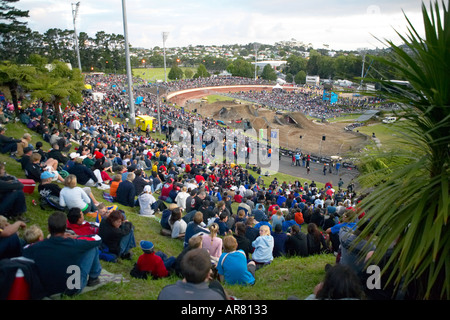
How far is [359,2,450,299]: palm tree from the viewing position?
9.28 feet

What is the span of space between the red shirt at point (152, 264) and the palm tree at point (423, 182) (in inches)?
141

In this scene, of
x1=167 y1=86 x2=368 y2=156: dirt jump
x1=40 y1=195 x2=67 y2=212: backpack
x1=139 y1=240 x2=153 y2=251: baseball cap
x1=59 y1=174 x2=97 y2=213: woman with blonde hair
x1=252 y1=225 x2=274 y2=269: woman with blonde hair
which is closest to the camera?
x1=139 y1=240 x2=153 y2=251: baseball cap

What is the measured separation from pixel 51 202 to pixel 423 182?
7499mm

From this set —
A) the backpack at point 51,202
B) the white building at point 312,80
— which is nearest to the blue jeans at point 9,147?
the backpack at point 51,202

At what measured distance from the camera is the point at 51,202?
7582mm

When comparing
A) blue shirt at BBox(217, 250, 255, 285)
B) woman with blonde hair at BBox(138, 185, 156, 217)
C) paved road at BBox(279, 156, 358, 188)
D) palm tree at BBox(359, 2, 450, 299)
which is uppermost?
palm tree at BBox(359, 2, 450, 299)

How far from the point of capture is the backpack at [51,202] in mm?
7551

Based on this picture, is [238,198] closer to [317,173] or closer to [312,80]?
[317,173]

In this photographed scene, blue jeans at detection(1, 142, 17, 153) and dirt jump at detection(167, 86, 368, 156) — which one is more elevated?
blue jeans at detection(1, 142, 17, 153)

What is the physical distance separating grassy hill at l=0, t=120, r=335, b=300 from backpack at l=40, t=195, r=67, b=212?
15 cm

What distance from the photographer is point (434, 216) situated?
3.01m

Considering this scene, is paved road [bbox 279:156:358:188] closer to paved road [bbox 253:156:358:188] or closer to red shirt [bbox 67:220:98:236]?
paved road [bbox 253:156:358:188]

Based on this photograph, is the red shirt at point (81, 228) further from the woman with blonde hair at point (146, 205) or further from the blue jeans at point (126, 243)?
the woman with blonde hair at point (146, 205)

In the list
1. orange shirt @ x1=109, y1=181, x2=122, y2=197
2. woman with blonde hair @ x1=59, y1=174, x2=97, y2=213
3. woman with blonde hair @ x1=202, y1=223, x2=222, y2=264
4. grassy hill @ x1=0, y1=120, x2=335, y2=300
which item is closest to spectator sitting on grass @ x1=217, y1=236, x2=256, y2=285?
grassy hill @ x1=0, y1=120, x2=335, y2=300
